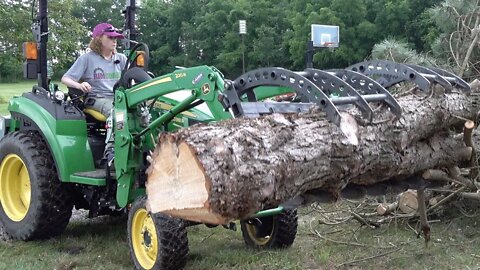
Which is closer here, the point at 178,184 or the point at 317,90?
the point at 178,184

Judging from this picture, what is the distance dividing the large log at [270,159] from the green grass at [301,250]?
144 centimetres

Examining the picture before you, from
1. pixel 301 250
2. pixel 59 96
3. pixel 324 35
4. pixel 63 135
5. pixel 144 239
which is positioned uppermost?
pixel 324 35

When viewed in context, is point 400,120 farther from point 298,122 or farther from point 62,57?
point 62,57

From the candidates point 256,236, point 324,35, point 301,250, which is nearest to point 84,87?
point 256,236

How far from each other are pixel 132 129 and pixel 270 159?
6.98 feet

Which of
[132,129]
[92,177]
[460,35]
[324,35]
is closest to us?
[132,129]

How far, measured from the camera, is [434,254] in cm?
513

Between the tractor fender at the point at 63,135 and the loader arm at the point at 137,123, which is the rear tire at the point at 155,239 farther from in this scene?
the tractor fender at the point at 63,135

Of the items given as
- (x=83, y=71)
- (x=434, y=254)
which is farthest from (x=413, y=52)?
(x=83, y=71)

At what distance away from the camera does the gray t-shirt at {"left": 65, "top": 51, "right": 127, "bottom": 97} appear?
562 centimetres

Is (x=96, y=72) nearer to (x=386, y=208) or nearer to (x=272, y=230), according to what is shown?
(x=272, y=230)

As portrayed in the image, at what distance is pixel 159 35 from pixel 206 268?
41481 millimetres

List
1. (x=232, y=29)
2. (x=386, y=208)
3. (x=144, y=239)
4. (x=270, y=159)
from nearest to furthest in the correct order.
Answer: (x=270, y=159) < (x=144, y=239) < (x=386, y=208) < (x=232, y=29)

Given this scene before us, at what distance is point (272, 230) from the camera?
5.48 m
